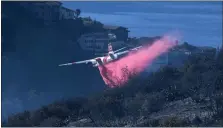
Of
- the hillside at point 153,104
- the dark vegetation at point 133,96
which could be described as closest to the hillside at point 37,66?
the dark vegetation at point 133,96

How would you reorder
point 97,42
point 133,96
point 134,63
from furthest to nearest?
1. point 97,42
2. point 134,63
3. point 133,96

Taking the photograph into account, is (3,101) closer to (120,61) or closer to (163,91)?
(120,61)

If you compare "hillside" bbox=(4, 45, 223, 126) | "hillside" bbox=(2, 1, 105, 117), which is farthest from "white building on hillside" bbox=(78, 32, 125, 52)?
"hillside" bbox=(4, 45, 223, 126)

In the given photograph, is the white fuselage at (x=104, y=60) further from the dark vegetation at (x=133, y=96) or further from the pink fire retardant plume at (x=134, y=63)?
the dark vegetation at (x=133, y=96)

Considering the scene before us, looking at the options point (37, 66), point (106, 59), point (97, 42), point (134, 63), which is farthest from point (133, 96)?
point (37, 66)

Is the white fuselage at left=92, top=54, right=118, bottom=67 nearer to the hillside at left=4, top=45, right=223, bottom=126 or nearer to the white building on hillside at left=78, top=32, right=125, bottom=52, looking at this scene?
the white building on hillside at left=78, top=32, right=125, bottom=52

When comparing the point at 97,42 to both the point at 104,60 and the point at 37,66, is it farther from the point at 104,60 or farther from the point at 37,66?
the point at 37,66
